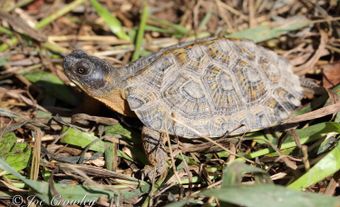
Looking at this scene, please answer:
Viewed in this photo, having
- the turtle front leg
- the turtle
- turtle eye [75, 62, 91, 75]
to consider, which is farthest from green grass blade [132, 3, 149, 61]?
the turtle front leg

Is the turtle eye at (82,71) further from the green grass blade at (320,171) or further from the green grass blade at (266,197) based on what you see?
the green grass blade at (320,171)

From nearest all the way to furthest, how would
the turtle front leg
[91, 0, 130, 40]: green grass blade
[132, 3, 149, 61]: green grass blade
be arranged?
the turtle front leg < [132, 3, 149, 61]: green grass blade < [91, 0, 130, 40]: green grass blade

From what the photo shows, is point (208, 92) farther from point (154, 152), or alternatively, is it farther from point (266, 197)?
point (266, 197)

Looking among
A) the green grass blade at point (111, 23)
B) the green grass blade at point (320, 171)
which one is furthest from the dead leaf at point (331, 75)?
the green grass blade at point (111, 23)

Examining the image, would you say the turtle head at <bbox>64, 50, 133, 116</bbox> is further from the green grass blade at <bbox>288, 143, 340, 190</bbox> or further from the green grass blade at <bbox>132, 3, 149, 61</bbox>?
the green grass blade at <bbox>288, 143, 340, 190</bbox>

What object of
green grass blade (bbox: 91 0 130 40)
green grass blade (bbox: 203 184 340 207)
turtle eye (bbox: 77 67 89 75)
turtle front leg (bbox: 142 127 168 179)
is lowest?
green grass blade (bbox: 203 184 340 207)

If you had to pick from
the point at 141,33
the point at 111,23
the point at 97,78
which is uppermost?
the point at 111,23

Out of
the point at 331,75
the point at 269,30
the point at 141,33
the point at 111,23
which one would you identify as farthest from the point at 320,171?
the point at 111,23
